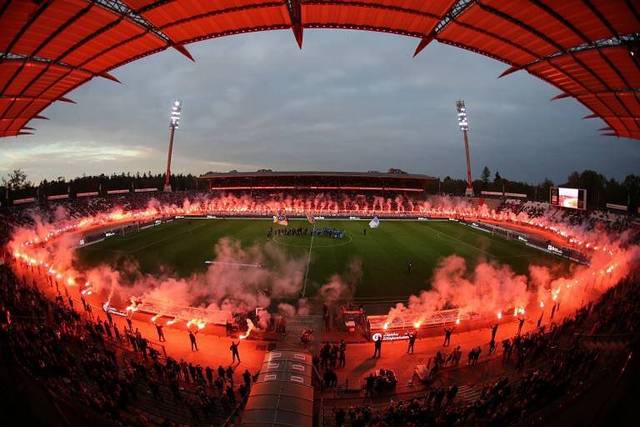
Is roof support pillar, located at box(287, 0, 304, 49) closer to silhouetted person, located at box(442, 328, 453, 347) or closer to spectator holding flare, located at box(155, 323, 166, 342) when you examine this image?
spectator holding flare, located at box(155, 323, 166, 342)

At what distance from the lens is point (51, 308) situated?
15867 mm

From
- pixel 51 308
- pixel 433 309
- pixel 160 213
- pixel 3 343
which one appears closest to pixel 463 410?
pixel 433 309

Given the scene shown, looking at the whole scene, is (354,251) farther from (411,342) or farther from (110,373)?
(110,373)

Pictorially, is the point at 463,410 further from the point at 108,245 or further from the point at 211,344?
the point at 108,245

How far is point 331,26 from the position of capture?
692 inches

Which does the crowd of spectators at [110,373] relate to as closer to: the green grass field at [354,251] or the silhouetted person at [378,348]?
the silhouetted person at [378,348]

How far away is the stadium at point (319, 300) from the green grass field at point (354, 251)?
340 mm

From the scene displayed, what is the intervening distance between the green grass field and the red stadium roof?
1405cm

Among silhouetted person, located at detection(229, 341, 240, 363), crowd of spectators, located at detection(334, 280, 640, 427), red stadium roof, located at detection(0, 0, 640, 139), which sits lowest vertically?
silhouetted person, located at detection(229, 341, 240, 363)

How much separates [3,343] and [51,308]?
23.4 feet

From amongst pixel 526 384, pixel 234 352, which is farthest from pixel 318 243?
pixel 526 384

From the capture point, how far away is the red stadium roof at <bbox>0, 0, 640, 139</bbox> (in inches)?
569

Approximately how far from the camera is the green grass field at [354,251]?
80.5 feet

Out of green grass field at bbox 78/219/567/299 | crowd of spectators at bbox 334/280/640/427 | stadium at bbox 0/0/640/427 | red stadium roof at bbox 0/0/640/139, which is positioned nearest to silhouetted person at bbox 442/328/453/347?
stadium at bbox 0/0/640/427
